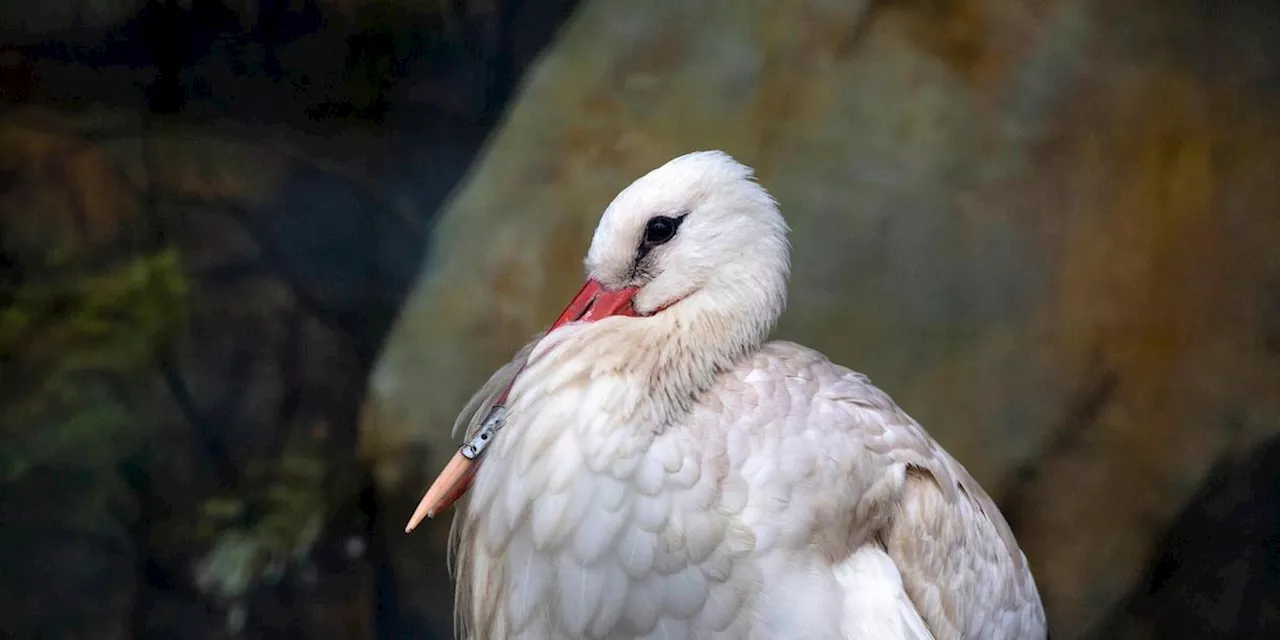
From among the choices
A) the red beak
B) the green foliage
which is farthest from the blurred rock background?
the red beak

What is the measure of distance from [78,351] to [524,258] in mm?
686

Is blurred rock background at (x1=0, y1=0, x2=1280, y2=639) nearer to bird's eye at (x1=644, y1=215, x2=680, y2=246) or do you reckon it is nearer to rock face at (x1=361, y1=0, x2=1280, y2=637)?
rock face at (x1=361, y1=0, x2=1280, y2=637)

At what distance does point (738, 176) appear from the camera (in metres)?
1.01

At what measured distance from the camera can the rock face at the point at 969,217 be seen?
1464 millimetres

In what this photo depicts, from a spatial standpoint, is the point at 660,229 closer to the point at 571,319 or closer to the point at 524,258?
the point at 571,319

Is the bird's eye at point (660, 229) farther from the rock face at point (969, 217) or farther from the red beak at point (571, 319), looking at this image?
the rock face at point (969, 217)

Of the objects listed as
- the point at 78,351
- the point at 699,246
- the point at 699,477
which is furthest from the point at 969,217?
the point at 78,351

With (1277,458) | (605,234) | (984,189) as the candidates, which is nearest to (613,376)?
(605,234)

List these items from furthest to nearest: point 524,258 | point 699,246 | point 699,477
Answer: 1. point 524,258
2. point 699,246
3. point 699,477

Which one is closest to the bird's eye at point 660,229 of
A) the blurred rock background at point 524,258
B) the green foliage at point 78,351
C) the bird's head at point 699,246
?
the bird's head at point 699,246

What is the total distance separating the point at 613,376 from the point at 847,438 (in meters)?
0.25

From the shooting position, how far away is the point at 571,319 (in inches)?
40.3

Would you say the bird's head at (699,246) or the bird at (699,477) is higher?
the bird's head at (699,246)

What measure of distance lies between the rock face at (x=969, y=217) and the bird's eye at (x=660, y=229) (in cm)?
49
